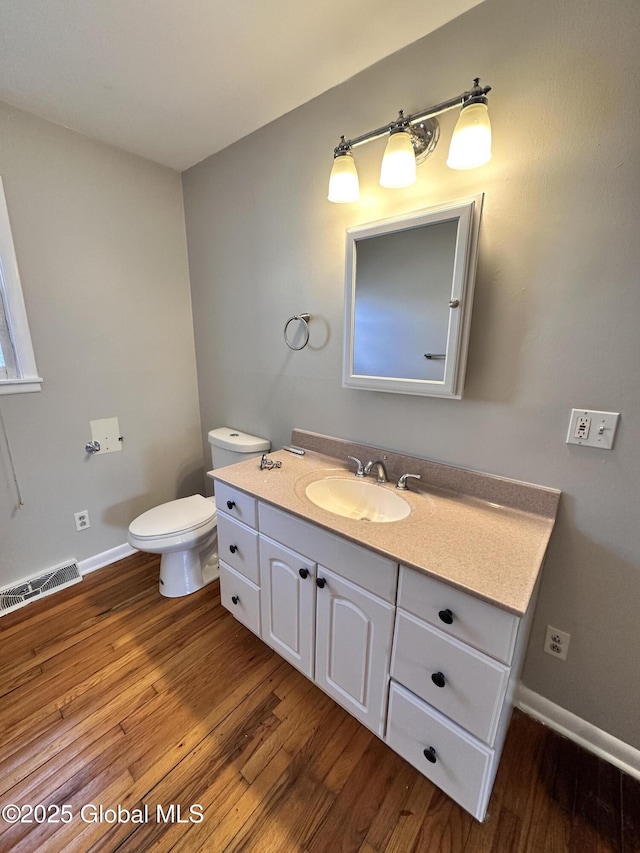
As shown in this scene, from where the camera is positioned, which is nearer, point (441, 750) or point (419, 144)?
point (441, 750)

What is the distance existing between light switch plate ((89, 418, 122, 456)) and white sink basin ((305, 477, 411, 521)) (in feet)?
4.40

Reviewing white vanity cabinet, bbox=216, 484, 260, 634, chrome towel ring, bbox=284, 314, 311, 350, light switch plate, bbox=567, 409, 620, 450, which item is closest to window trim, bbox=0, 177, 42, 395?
white vanity cabinet, bbox=216, 484, 260, 634

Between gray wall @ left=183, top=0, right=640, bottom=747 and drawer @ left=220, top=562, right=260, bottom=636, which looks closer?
gray wall @ left=183, top=0, right=640, bottom=747

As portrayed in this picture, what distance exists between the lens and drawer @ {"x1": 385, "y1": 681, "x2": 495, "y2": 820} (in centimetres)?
88

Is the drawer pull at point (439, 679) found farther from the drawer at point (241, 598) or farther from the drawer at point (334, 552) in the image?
the drawer at point (241, 598)

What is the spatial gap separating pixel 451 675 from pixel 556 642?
1.87 ft

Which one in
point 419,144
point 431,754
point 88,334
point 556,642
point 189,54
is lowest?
point 431,754

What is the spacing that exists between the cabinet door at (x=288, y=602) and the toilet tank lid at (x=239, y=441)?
0.67 m

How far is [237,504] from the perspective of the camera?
4.56ft

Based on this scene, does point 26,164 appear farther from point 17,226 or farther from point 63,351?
point 63,351

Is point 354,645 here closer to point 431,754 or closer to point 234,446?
point 431,754

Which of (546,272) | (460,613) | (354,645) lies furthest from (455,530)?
(546,272)

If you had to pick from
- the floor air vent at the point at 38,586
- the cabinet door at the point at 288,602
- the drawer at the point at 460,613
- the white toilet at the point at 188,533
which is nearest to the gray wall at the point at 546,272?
the drawer at the point at 460,613

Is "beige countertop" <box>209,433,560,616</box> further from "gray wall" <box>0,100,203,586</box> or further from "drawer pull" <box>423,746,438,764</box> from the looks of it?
"gray wall" <box>0,100,203,586</box>
